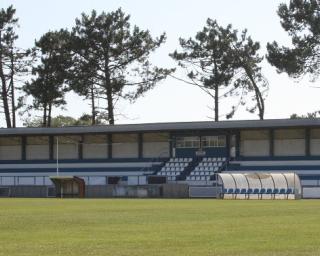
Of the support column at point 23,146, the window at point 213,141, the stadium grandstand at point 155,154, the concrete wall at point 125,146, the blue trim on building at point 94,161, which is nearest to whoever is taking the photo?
the stadium grandstand at point 155,154

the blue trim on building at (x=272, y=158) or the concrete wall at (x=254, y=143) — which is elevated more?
the concrete wall at (x=254, y=143)

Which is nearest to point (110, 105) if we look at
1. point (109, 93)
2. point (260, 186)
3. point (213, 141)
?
point (109, 93)

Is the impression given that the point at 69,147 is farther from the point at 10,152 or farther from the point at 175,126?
the point at 175,126

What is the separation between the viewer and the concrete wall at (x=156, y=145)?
89250mm

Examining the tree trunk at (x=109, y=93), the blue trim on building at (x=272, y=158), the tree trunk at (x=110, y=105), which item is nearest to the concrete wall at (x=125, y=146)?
the tree trunk at (x=110, y=105)

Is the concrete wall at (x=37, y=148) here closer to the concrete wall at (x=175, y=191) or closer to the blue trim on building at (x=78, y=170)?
the blue trim on building at (x=78, y=170)

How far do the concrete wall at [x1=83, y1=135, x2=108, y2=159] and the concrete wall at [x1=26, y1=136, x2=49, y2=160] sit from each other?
15.7 ft

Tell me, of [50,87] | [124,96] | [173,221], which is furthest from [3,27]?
[173,221]

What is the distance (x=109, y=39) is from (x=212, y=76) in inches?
514

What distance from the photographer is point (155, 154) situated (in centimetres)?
8919

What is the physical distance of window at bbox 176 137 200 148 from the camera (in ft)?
291

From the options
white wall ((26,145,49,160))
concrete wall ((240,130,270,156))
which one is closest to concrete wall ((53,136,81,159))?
white wall ((26,145,49,160))

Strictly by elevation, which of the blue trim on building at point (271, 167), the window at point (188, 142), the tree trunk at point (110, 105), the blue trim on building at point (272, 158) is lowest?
the blue trim on building at point (271, 167)

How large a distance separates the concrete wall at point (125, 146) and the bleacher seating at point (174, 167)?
4631mm
